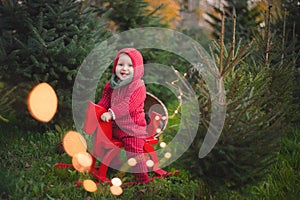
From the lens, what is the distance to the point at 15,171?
13.0ft

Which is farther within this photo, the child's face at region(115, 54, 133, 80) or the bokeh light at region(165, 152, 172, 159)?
the bokeh light at region(165, 152, 172, 159)

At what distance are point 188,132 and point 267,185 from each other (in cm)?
104

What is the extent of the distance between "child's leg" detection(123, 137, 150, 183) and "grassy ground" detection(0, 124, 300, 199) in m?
0.11

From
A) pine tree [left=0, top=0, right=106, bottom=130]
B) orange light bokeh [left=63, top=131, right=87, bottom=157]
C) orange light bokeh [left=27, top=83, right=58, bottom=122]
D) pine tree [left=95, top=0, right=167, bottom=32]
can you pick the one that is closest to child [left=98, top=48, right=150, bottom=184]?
orange light bokeh [left=63, top=131, right=87, bottom=157]

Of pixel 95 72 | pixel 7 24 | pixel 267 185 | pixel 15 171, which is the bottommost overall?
pixel 15 171

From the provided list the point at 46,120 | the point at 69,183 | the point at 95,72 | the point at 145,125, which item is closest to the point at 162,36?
the point at 95,72

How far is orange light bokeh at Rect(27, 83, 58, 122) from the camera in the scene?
5.05m

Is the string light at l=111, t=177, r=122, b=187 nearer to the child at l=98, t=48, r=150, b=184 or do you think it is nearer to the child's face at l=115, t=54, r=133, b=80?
the child at l=98, t=48, r=150, b=184

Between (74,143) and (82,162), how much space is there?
0.56 metres

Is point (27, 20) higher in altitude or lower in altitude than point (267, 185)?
higher

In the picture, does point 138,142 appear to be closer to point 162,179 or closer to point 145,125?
point 145,125

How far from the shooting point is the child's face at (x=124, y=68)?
387cm

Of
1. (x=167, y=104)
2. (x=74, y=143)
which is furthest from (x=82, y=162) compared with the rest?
(x=167, y=104)

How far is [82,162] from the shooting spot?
4098 millimetres
